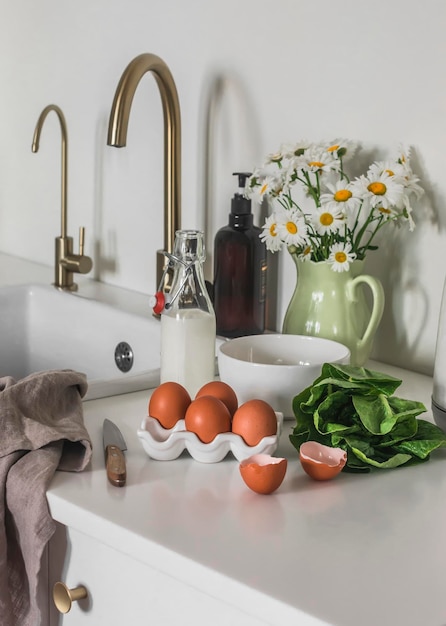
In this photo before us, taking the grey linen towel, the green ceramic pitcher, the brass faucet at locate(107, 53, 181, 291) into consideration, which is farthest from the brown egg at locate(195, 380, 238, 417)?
the brass faucet at locate(107, 53, 181, 291)

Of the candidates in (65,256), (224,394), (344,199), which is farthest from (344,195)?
(65,256)

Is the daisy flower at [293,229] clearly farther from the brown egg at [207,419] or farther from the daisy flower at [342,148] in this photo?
the brown egg at [207,419]

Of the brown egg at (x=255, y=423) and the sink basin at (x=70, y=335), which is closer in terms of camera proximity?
the brown egg at (x=255, y=423)

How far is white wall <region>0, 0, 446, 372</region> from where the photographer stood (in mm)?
1270

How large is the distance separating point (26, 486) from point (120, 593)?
0.13 meters

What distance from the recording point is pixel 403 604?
676 mm

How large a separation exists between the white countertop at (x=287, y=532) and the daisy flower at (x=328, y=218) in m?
0.34

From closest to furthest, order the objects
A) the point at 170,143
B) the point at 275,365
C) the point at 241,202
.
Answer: the point at 275,365 → the point at 241,202 → the point at 170,143

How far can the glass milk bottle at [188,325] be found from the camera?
111 cm

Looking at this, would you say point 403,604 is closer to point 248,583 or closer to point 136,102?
point 248,583

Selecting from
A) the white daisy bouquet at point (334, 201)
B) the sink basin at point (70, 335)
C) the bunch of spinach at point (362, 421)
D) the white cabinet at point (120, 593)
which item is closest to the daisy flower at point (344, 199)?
the white daisy bouquet at point (334, 201)

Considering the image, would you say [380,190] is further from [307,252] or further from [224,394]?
[224,394]

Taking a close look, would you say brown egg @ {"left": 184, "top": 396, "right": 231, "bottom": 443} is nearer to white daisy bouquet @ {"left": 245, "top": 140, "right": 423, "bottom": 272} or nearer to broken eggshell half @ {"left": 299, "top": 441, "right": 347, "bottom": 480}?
broken eggshell half @ {"left": 299, "top": 441, "right": 347, "bottom": 480}

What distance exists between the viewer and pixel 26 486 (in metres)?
0.87
